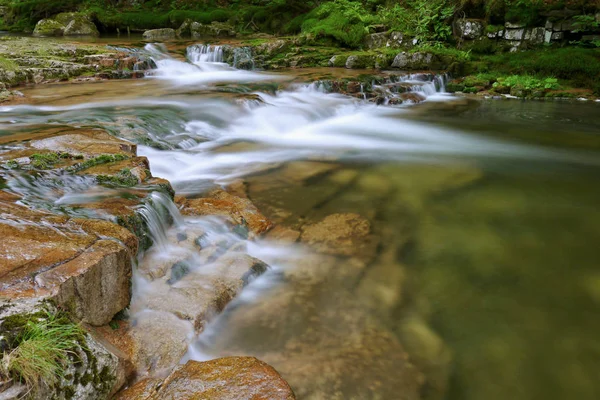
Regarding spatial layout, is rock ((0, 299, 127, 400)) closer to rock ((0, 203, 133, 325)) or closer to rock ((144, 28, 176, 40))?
rock ((0, 203, 133, 325))

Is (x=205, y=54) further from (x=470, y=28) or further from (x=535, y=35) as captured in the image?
(x=535, y=35)

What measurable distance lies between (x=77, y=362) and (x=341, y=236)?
2705 mm

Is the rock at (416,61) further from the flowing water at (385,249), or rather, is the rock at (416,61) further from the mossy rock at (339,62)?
the flowing water at (385,249)

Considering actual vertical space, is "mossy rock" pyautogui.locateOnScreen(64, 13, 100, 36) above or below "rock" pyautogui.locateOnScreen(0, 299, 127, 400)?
above

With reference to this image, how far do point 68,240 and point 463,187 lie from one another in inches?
183

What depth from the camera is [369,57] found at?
14.1 m

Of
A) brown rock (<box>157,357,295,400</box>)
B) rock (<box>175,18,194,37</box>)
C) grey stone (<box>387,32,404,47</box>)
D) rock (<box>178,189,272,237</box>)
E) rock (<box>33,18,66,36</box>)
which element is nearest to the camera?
brown rock (<box>157,357,295,400</box>)

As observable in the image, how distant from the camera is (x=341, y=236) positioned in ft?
13.9

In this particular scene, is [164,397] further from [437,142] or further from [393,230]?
[437,142]

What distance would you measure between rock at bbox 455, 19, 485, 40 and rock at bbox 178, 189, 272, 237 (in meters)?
12.7

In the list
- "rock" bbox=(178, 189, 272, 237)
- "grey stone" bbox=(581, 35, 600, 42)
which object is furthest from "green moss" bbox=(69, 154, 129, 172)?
"grey stone" bbox=(581, 35, 600, 42)

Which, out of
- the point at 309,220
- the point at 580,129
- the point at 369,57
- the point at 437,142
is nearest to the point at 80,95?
the point at 309,220

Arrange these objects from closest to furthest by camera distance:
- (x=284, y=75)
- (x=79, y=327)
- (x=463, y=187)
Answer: (x=79, y=327) < (x=463, y=187) < (x=284, y=75)

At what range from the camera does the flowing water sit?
2.74 meters
